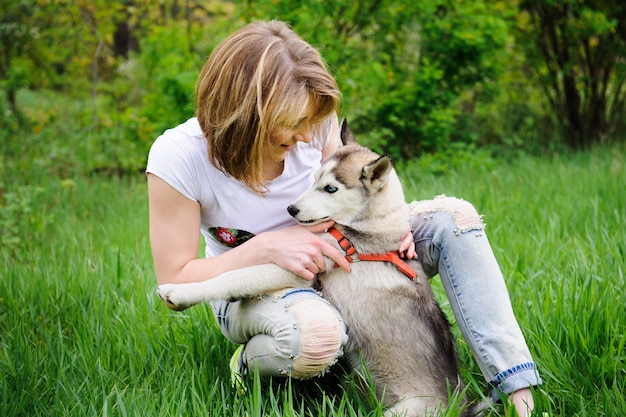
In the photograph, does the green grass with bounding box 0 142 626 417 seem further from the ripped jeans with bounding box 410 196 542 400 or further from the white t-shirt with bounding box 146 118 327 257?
the white t-shirt with bounding box 146 118 327 257

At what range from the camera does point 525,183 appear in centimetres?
528

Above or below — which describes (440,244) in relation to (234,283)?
above

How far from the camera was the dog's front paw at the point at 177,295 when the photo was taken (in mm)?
2303

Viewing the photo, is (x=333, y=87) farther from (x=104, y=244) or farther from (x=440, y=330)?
(x=104, y=244)

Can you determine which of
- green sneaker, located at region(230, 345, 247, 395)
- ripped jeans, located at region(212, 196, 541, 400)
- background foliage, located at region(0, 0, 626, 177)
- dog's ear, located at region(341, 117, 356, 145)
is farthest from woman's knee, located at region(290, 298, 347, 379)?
background foliage, located at region(0, 0, 626, 177)

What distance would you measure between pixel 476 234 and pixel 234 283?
0.95m

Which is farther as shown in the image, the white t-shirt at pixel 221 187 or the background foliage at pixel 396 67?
the background foliage at pixel 396 67

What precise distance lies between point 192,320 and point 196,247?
577 mm

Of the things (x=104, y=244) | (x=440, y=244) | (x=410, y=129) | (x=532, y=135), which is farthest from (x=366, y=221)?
(x=532, y=135)

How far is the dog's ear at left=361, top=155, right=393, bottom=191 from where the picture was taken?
238cm

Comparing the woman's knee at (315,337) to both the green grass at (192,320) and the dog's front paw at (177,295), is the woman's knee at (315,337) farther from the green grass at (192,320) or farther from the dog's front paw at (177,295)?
the dog's front paw at (177,295)

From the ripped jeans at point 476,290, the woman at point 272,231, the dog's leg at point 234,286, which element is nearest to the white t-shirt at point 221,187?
the woman at point 272,231

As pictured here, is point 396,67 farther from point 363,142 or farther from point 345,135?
point 345,135

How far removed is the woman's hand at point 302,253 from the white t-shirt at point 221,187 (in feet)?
0.65
